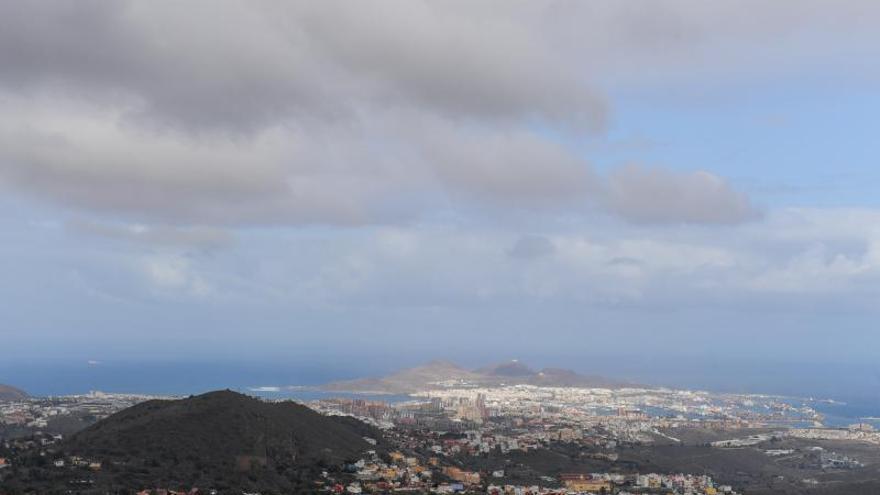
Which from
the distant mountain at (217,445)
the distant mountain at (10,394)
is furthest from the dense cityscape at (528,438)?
the distant mountain at (10,394)

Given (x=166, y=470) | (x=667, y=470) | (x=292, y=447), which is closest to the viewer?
(x=166, y=470)

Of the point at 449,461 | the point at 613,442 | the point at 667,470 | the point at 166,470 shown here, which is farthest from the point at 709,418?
the point at 166,470

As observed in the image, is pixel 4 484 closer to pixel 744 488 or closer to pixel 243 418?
pixel 243 418

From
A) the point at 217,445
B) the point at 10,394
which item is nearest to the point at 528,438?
the point at 217,445

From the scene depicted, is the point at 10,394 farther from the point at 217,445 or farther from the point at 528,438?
the point at 217,445

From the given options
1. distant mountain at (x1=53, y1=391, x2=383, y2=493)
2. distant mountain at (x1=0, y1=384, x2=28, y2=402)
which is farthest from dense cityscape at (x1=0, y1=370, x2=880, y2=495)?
distant mountain at (x1=0, y1=384, x2=28, y2=402)

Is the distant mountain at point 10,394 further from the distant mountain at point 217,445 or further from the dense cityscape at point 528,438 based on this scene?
the distant mountain at point 217,445

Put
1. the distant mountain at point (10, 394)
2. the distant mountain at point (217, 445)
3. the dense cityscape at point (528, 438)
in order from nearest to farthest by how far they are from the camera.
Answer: the distant mountain at point (217, 445), the dense cityscape at point (528, 438), the distant mountain at point (10, 394)

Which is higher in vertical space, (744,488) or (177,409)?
(177,409)
